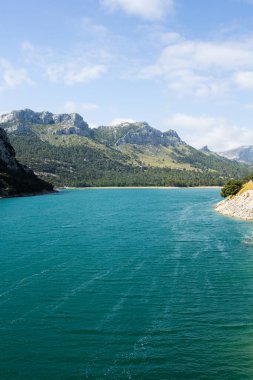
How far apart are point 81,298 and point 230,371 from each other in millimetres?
22499

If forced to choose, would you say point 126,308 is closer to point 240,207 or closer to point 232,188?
point 240,207

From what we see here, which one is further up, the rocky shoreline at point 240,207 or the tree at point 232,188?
the tree at point 232,188

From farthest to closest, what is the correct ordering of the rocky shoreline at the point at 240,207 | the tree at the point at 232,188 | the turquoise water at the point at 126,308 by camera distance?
the tree at the point at 232,188
the rocky shoreline at the point at 240,207
the turquoise water at the point at 126,308

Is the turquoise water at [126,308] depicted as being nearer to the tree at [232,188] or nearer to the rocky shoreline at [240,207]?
the rocky shoreline at [240,207]

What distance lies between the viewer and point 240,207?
138m

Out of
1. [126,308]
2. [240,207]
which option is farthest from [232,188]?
[126,308]

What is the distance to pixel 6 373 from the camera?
107ft

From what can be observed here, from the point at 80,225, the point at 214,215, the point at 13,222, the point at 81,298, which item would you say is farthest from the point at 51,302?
the point at 214,215

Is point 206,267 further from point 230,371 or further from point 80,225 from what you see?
point 80,225

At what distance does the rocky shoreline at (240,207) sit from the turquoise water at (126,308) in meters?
40.4

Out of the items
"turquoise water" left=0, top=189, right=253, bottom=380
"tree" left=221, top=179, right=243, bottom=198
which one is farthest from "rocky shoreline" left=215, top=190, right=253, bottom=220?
"turquoise water" left=0, top=189, right=253, bottom=380

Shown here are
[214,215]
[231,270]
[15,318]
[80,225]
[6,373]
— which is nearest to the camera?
[6,373]

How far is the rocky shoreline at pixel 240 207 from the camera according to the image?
129250 millimetres

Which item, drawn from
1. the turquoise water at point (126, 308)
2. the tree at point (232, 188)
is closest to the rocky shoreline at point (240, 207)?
the tree at point (232, 188)
